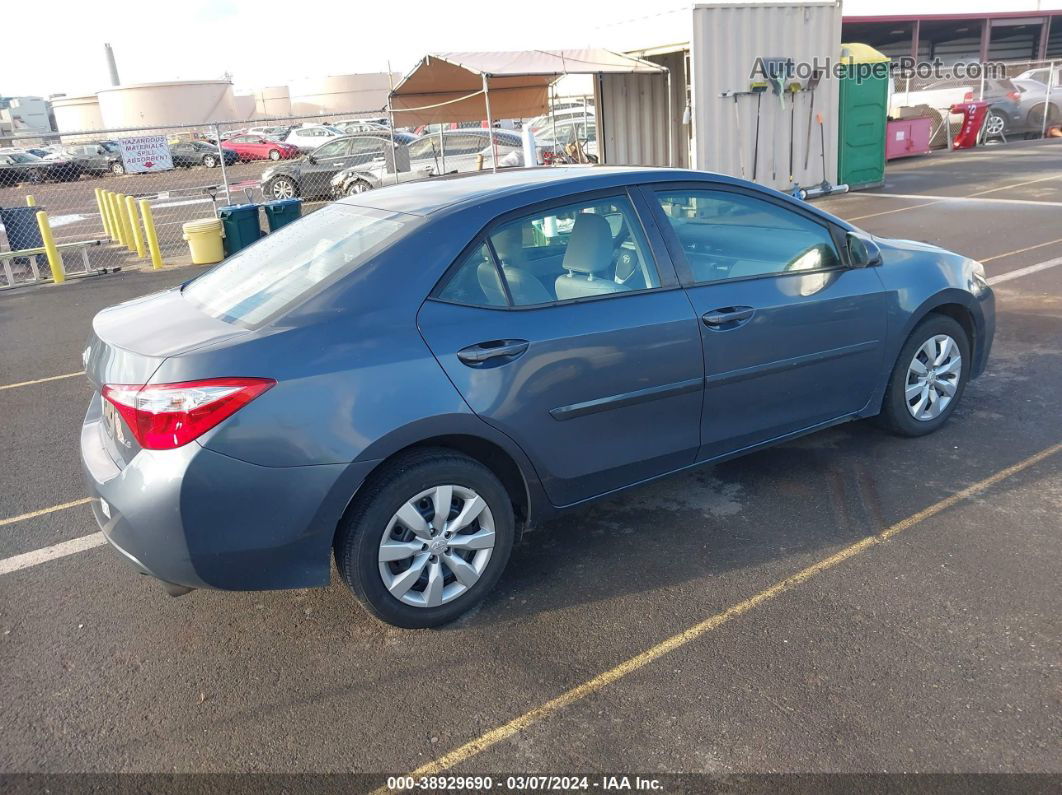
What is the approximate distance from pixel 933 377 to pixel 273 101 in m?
87.5

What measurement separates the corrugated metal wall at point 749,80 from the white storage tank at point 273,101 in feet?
232

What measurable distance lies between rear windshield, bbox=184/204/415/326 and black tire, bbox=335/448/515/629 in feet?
2.41

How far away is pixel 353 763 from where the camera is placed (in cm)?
266

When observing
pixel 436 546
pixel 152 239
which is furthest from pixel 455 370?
pixel 152 239

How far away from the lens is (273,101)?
83.2m

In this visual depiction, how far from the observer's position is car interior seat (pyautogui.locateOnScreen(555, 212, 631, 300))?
362 cm

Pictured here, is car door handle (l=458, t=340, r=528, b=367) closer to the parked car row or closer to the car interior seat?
the car interior seat

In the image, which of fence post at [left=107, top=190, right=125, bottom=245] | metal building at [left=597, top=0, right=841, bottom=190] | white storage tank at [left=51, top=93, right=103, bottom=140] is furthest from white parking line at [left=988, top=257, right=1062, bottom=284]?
white storage tank at [left=51, top=93, right=103, bottom=140]

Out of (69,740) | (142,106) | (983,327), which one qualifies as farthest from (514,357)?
(142,106)

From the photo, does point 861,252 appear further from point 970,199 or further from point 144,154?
point 144,154

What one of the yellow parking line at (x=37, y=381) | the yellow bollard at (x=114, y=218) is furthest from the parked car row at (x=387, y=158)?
the yellow parking line at (x=37, y=381)

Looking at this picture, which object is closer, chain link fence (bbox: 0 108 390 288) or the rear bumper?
the rear bumper

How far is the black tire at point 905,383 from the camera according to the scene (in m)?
4.59

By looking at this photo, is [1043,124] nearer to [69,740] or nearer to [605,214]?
[605,214]
